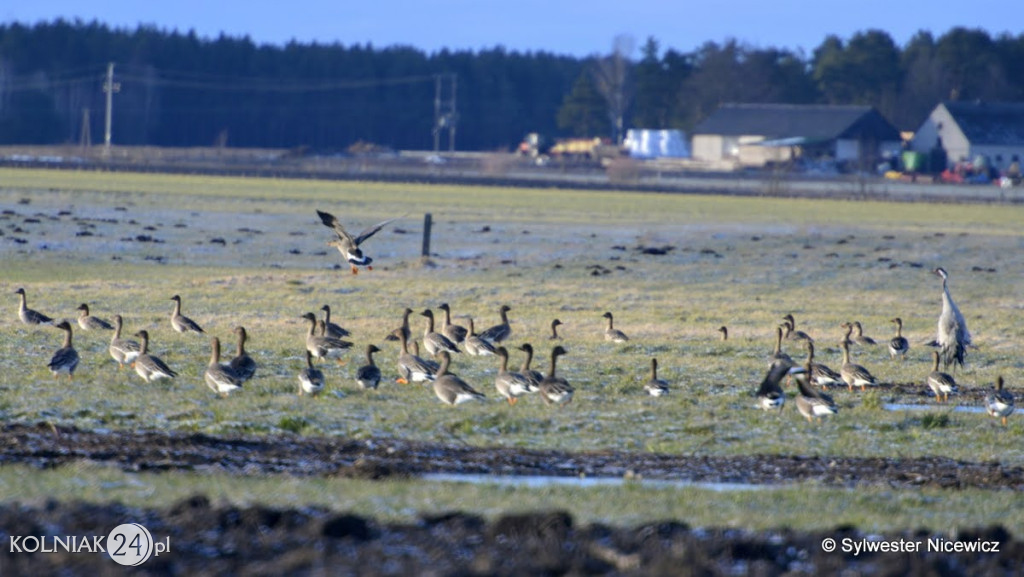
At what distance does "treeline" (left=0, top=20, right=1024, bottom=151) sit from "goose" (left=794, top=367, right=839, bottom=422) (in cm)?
12936

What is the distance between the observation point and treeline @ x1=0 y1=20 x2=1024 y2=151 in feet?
501

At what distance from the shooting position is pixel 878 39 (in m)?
153

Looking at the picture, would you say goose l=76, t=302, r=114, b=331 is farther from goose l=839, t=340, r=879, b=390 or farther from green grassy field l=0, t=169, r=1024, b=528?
goose l=839, t=340, r=879, b=390

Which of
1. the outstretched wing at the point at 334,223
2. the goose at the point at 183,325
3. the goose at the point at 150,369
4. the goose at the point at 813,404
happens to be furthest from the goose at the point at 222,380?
the outstretched wing at the point at 334,223

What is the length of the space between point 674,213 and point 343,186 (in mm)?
21630

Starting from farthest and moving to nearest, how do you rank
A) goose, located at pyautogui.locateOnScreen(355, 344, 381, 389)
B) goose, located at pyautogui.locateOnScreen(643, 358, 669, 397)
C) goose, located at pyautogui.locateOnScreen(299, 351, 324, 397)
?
goose, located at pyautogui.locateOnScreen(643, 358, 669, 397) → goose, located at pyautogui.locateOnScreen(355, 344, 381, 389) → goose, located at pyautogui.locateOnScreen(299, 351, 324, 397)

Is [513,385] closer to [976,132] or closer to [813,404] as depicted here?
[813,404]

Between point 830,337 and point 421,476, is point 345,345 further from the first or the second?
point 830,337

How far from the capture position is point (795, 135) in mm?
126250

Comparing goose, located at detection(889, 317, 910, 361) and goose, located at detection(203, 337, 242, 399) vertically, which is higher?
goose, located at detection(203, 337, 242, 399)

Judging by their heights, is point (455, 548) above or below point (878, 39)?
below

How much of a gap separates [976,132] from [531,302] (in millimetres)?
105156

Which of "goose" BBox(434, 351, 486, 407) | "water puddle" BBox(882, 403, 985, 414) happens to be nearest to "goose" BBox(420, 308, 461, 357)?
"goose" BBox(434, 351, 486, 407)

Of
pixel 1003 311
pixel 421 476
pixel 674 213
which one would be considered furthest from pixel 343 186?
pixel 421 476
